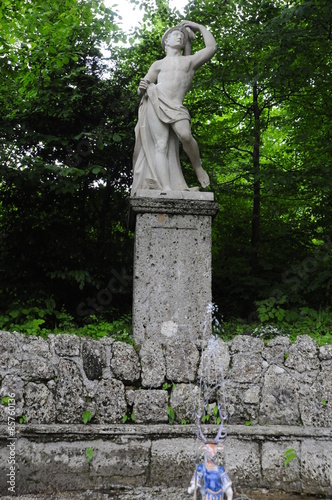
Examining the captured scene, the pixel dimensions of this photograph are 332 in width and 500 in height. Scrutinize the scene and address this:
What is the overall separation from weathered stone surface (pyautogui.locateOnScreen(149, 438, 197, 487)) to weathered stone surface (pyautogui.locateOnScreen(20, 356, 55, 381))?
775 millimetres

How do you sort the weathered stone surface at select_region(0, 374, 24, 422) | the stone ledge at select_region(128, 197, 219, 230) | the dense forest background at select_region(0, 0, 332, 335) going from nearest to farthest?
the weathered stone surface at select_region(0, 374, 24, 422) → the stone ledge at select_region(128, 197, 219, 230) → the dense forest background at select_region(0, 0, 332, 335)

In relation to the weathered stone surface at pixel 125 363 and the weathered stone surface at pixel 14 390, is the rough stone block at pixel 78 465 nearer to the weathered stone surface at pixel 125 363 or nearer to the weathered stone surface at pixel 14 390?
the weathered stone surface at pixel 14 390

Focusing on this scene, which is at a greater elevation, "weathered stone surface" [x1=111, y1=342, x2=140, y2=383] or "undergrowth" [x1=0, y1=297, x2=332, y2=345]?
"undergrowth" [x1=0, y1=297, x2=332, y2=345]

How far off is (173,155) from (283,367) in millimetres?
2898

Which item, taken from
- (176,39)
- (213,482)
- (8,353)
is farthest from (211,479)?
(176,39)

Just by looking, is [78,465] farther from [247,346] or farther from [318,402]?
[318,402]

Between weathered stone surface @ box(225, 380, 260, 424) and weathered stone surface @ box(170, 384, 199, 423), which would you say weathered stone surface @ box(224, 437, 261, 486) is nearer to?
weathered stone surface @ box(225, 380, 260, 424)

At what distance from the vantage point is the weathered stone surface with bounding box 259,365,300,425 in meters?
2.96

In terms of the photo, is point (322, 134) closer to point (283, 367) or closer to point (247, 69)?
point (247, 69)

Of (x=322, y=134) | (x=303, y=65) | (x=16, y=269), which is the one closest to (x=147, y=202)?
A: (x=16, y=269)

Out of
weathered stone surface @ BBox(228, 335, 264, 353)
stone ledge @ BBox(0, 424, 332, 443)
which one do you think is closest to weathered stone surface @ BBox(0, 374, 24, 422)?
stone ledge @ BBox(0, 424, 332, 443)

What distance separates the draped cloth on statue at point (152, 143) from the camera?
5.08 meters

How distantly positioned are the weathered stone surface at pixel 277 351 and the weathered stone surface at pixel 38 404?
1.39 meters

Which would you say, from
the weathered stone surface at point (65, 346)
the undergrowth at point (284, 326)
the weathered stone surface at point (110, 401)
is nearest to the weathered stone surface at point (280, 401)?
the weathered stone surface at point (110, 401)
